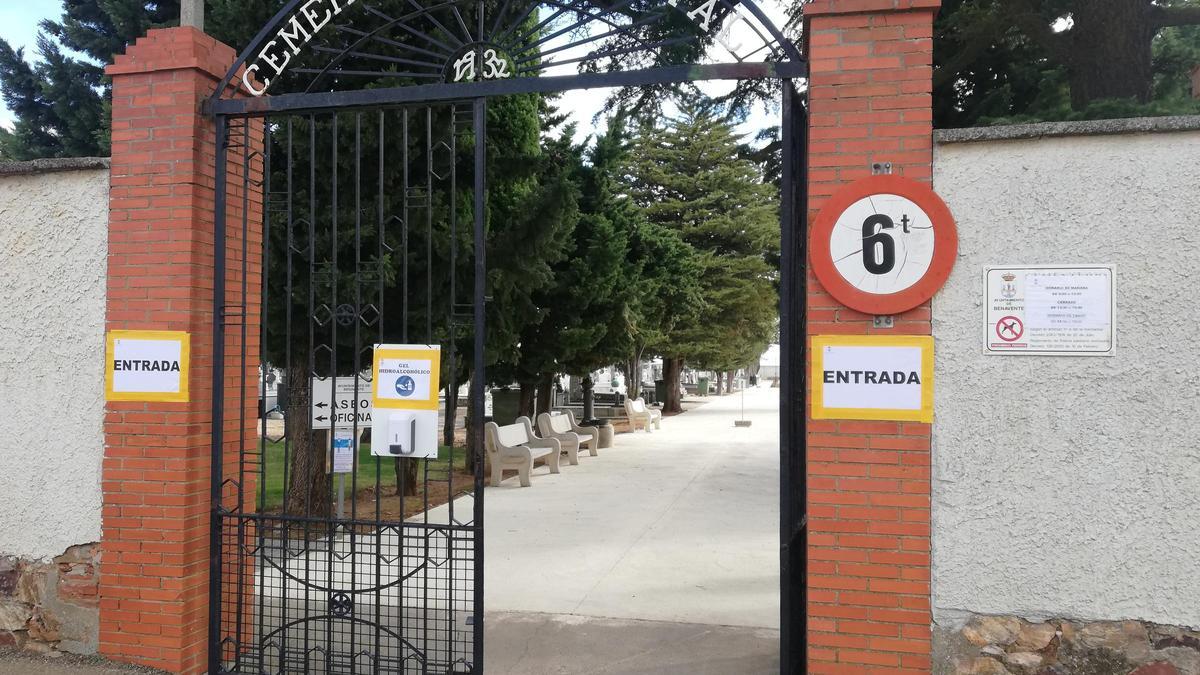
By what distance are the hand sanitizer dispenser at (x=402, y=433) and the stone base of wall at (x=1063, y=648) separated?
2.81 meters

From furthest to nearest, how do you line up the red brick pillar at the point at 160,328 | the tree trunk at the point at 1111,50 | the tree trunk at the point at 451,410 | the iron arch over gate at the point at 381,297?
the tree trunk at the point at 1111,50, the tree trunk at the point at 451,410, the red brick pillar at the point at 160,328, the iron arch over gate at the point at 381,297

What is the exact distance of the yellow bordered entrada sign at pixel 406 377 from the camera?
4.74 meters

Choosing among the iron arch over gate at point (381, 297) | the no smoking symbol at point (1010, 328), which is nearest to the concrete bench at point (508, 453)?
the iron arch over gate at point (381, 297)

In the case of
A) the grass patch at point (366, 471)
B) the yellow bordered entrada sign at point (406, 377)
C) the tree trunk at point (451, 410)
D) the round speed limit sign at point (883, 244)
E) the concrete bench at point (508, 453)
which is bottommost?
the grass patch at point (366, 471)

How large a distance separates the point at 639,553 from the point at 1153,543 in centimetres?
527

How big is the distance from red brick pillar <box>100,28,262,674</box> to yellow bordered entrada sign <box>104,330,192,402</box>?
0.05 m

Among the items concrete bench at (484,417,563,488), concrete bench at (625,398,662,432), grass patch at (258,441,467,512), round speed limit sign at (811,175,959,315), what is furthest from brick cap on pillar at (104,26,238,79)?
concrete bench at (625,398,662,432)

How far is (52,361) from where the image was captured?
16.9ft

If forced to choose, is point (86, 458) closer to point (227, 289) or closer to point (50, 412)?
point (50, 412)

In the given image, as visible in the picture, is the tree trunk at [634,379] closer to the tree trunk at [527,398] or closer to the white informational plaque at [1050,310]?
the tree trunk at [527,398]

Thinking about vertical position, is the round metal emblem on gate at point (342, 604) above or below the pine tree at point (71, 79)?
below

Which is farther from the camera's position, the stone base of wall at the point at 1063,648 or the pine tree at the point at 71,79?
the pine tree at the point at 71,79

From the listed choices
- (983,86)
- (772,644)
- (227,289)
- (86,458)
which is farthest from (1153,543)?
(983,86)

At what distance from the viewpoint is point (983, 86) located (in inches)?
385
